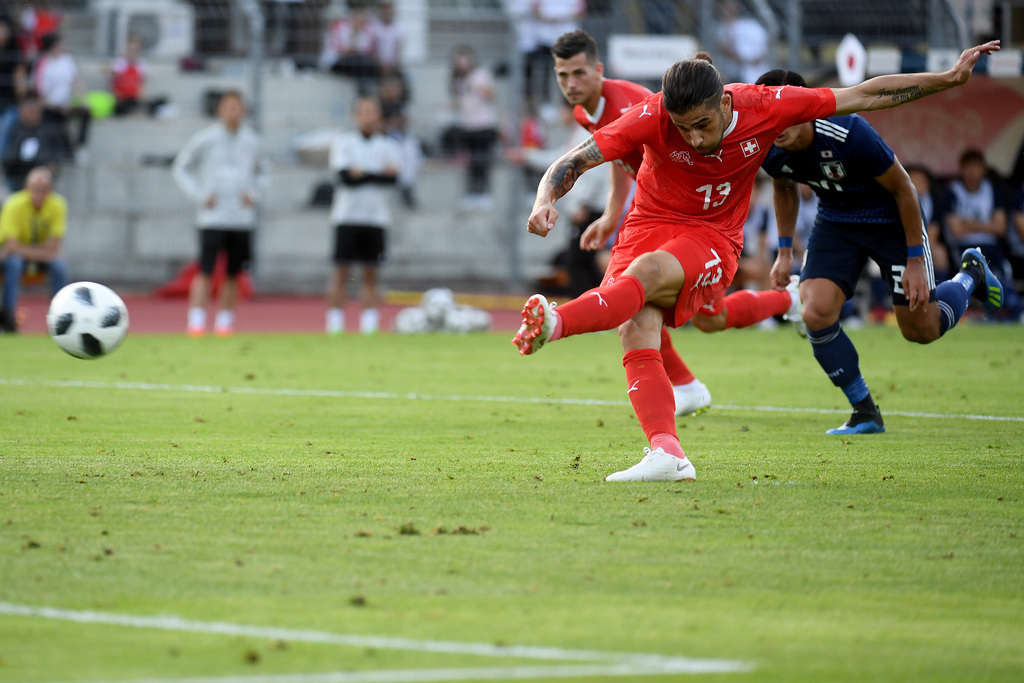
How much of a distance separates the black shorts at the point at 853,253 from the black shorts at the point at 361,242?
837 cm

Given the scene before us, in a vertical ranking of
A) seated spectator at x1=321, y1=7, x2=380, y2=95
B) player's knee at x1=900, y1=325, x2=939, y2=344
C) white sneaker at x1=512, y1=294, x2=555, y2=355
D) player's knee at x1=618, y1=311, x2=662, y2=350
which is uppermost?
seated spectator at x1=321, y1=7, x2=380, y2=95

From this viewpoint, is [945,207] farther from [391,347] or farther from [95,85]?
[95,85]

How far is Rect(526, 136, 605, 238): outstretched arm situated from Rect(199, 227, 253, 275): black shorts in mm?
9411

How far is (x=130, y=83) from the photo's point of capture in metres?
20.4

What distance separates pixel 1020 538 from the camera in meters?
4.25

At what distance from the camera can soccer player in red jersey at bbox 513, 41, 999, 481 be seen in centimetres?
518

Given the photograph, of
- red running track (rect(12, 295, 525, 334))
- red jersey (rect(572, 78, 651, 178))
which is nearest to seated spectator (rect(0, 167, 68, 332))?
red running track (rect(12, 295, 525, 334))

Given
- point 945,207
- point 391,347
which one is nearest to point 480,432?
point 391,347

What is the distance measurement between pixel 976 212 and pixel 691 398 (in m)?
9.14

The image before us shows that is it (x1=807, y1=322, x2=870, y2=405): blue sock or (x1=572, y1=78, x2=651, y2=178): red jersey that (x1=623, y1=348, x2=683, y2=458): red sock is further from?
(x1=572, y1=78, x2=651, y2=178): red jersey

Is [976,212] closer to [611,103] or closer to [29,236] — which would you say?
[611,103]

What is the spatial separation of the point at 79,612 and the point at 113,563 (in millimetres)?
484

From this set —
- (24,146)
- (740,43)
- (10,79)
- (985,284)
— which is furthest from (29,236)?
(985,284)

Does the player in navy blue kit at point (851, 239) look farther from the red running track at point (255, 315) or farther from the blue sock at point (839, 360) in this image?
the red running track at point (255, 315)
